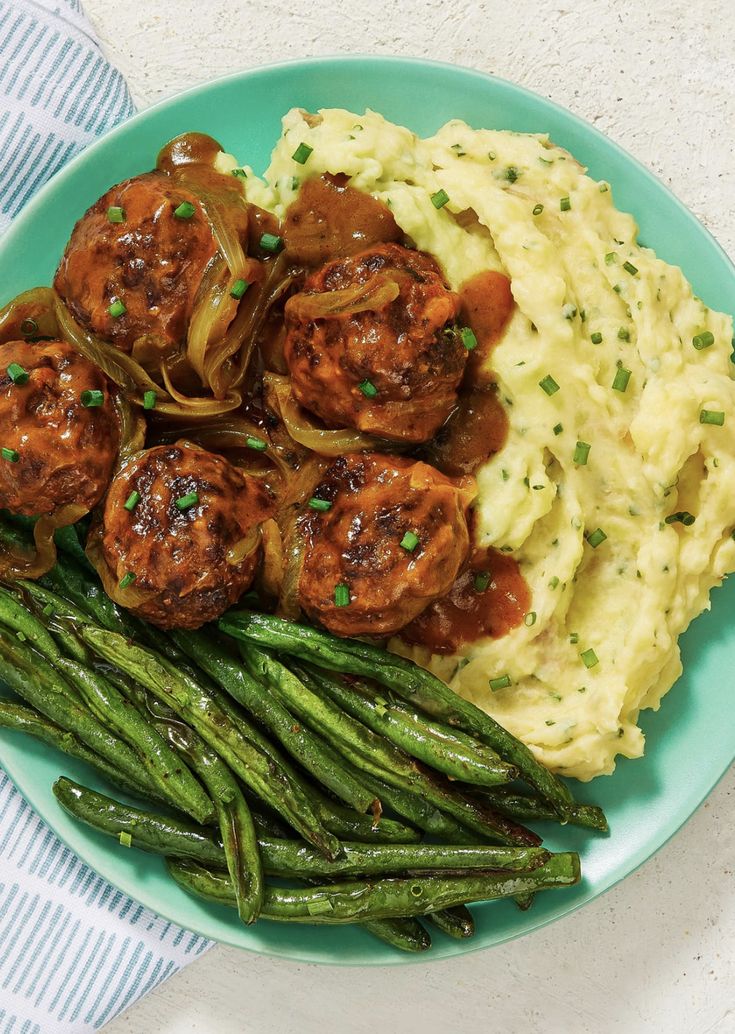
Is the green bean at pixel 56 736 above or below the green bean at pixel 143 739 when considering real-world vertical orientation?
below

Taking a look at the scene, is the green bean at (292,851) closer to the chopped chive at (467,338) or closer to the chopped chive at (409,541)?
the chopped chive at (409,541)

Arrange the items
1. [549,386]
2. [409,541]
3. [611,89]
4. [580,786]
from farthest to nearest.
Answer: [611,89]
[580,786]
[549,386]
[409,541]

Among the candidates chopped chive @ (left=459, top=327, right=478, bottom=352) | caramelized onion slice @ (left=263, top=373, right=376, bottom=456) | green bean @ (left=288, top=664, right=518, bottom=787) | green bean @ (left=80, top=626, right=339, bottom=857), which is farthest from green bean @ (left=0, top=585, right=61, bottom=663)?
chopped chive @ (left=459, top=327, right=478, bottom=352)

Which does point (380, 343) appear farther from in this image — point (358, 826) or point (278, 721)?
point (358, 826)

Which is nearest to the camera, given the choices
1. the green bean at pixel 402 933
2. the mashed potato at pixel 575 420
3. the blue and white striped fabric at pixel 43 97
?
the mashed potato at pixel 575 420

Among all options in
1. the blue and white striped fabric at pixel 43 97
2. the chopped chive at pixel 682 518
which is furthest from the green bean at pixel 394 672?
the blue and white striped fabric at pixel 43 97

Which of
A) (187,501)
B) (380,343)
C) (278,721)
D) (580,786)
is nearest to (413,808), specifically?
(278,721)

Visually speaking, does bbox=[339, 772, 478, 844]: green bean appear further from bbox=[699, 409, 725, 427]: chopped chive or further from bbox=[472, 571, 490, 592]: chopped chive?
bbox=[699, 409, 725, 427]: chopped chive

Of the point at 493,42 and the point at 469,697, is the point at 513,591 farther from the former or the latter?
the point at 493,42
